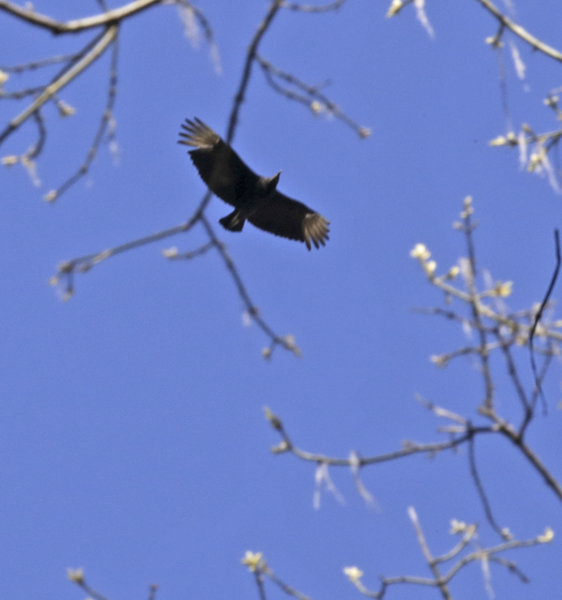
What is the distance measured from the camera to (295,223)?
5.31 meters

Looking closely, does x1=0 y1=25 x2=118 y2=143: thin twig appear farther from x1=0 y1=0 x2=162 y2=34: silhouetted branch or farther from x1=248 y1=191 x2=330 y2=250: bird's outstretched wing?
x1=248 y1=191 x2=330 y2=250: bird's outstretched wing

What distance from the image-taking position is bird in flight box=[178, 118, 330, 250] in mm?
4465

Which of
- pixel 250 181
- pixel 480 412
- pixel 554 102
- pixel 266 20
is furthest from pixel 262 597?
pixel 554 102

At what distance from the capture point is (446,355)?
423cm

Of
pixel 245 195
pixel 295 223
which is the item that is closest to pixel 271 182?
pixel 245 195

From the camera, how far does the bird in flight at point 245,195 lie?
4.46 meters

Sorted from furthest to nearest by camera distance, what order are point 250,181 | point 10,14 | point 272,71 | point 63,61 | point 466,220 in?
point 250,181 < point 466,220 < point 272,71 < point 63,61 < point 10,14

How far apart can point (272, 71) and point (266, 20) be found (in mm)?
229

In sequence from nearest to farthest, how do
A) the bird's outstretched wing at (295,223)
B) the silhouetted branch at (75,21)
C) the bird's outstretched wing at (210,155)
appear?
the silhouetted branch at (75,21) < the bird's outstretched wing at (210,155) < the bird's outstretched wing at (295,223)

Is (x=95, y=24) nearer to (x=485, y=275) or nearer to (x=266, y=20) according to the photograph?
(x=266, y=20)

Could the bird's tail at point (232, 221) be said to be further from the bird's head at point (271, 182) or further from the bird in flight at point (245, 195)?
the bird's head at point (271, 182)

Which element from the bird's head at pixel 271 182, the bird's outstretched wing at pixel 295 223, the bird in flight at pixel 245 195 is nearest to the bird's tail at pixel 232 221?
the bird in flight at pixel 245 195

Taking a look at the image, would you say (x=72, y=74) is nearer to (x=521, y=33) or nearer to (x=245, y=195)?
(x=521, y=33)

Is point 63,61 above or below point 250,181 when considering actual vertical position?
below
